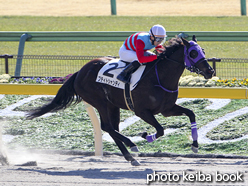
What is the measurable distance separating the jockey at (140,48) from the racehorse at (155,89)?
148 millimetres

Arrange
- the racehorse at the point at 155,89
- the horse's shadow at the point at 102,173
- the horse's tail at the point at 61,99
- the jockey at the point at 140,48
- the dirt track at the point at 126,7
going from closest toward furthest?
1. the horse's shadow at the point at 102,173
2. the racehorse at the point at 155,89
3. the jockey at the point at 140,48
4. the horse's tail at the point at 61,99
5. the dirt track at the point at 126,7

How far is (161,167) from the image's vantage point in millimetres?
5512

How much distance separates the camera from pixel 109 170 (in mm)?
5402

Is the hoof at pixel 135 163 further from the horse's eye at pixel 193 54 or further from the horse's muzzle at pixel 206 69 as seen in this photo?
the horse's eye at pixel 193 54

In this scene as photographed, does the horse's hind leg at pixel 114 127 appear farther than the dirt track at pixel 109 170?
Yes

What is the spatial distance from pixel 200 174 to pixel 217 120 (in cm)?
276

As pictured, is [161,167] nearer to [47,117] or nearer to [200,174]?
[200,174]

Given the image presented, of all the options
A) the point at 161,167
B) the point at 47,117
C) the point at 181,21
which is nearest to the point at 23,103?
the point at 47,117

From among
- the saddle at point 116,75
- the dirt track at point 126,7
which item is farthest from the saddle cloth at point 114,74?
the dirt track at point 126,7

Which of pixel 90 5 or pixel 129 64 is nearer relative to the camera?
pixel 129 64

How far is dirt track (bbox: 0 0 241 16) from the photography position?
1870cm

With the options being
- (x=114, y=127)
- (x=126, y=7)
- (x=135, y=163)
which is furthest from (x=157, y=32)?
(x=126, y=7)

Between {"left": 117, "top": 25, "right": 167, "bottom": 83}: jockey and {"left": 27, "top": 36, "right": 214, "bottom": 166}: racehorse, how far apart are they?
0.15 metres

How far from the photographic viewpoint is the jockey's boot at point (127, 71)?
19.4ft
